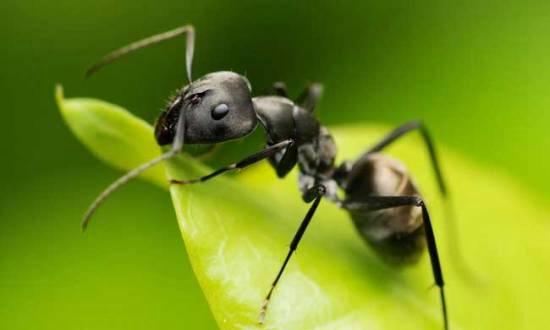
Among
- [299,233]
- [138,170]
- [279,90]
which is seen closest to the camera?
[138,170]

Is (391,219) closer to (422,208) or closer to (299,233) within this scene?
(422,208)

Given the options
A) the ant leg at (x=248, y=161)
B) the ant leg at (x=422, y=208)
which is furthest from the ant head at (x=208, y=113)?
the ant leg at (x=422, y=208)

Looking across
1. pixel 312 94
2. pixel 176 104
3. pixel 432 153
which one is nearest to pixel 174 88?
pixel 312 94

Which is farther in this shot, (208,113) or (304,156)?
(304,156)

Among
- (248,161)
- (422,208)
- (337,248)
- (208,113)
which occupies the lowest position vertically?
(337,248)

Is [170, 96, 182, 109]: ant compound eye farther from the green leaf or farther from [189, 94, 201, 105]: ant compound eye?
the green leaf

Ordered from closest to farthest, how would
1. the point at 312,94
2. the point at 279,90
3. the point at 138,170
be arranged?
1. the point at 138,170
2. the point at 279,90
3. the point at 312,94

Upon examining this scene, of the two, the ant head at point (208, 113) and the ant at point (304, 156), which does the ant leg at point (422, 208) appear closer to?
the ant at point (304, 156)
